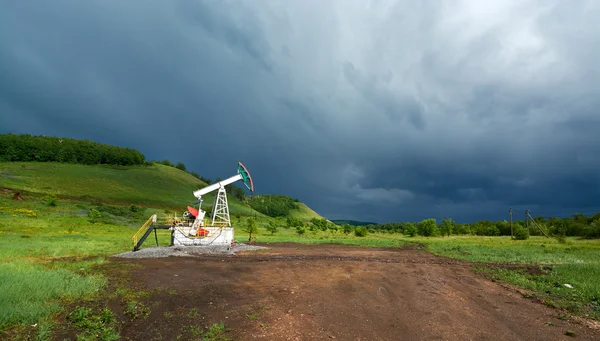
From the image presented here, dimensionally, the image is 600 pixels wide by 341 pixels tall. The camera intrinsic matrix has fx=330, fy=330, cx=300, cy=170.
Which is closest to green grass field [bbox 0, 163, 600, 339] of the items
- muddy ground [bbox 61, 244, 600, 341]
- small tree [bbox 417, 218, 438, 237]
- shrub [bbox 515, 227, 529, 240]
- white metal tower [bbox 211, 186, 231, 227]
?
muddy ground [bbox 61, 244, 600, 341]

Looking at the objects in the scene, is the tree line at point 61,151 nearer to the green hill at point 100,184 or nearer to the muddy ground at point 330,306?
the green hill at point 100,184

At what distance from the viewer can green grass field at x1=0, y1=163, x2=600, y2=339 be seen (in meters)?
13.3

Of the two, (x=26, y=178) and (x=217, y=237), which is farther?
(x=26, y=178)

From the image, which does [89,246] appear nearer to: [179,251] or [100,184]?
[179,251]

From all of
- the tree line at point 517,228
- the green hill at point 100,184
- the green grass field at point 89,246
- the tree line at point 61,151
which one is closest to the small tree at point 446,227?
the tree line at point 517,228

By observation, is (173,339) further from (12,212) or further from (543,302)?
(12,212)

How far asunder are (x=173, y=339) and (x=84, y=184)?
4546 inches

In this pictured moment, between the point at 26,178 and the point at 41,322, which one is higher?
the point at 26,178

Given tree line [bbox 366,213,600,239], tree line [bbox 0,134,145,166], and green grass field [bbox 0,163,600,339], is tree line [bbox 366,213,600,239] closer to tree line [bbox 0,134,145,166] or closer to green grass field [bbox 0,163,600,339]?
green grass field [bbox 0,163,600,339]

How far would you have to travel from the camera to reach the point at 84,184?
10544 centimetres

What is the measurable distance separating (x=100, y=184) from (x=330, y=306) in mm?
119091

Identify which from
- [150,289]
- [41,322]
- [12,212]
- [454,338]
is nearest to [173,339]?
[41,322]

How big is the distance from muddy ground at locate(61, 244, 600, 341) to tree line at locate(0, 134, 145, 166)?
143 metres

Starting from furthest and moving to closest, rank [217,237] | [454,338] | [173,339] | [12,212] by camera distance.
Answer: [12,212] < [217,237] < [454,338] < [173,339]
